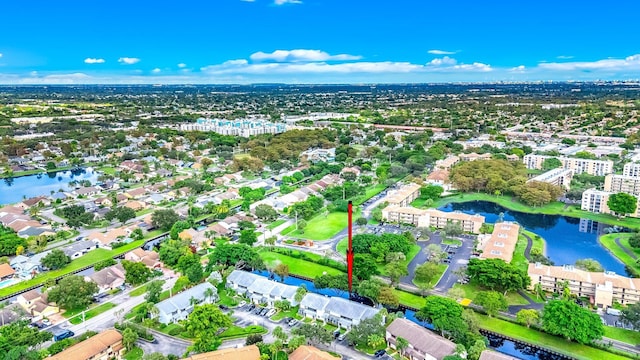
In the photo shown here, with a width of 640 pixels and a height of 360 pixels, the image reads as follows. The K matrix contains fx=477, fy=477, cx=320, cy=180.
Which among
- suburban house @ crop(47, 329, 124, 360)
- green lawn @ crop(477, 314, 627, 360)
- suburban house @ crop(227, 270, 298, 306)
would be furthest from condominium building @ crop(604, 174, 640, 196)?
suburban house @ crop(47, 329, 124, 360)

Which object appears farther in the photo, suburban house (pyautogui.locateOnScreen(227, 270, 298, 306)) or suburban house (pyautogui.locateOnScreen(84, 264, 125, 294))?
suburban house (pyautogui.locateOnScreen(84, 264, 125, 294))

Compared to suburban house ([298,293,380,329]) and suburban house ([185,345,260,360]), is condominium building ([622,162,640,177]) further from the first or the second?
suburban house ([185,345,260,360])

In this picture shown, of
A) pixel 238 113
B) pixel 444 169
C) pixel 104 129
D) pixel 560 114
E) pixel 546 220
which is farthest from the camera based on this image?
pixel 238 113

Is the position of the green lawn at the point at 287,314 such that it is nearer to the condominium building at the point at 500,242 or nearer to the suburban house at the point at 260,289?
the suburban house at the point at 260,289

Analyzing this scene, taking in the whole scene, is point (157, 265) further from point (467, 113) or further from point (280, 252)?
point (467, 113)

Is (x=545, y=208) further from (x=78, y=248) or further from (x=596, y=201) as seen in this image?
(x=78, y=248)

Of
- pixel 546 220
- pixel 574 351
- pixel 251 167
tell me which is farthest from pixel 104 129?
pixel 574 351
